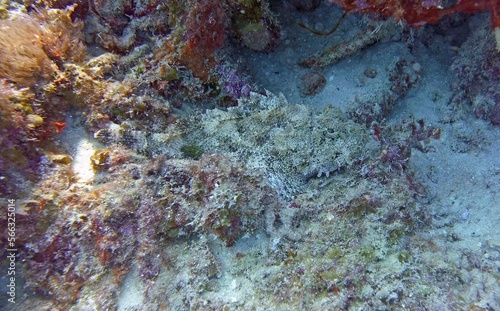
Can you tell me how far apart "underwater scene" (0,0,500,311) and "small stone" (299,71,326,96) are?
0.17 m

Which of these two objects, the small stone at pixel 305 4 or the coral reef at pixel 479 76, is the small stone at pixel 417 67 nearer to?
the coral reef at pixel 479 76

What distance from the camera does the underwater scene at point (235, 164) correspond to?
9.32ft

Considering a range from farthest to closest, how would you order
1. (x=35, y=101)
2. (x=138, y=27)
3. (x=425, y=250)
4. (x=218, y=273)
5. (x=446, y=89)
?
(x=446, y=89)
(x=138, y=27)
(x=35, y=101)
(x=218, y=273)
(x=425, y=250)

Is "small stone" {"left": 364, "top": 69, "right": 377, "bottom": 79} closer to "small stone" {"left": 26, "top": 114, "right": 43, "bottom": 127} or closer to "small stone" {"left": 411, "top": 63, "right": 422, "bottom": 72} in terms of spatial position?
"small stone" {"left": 411, "top": 63, "right": 422, "bottom": 72}

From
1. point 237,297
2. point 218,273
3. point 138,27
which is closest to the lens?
point 237,297

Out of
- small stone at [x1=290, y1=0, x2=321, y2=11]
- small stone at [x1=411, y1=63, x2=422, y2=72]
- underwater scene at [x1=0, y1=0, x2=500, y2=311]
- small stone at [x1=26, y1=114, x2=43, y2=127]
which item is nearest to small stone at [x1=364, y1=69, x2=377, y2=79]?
underwater scene at [x1=0, y1=0, x2=500, y2=311]

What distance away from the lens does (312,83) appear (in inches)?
194

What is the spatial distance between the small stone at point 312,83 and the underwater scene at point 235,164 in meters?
0.17

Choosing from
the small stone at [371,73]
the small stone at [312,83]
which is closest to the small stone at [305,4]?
the small stone at [312,83]

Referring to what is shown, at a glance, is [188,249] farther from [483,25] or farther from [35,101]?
[483,25]

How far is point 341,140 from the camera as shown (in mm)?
3869

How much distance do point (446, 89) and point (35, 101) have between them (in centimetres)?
578

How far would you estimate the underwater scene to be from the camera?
2.84m

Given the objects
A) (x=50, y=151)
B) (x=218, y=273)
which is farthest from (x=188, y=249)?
(x=50, y=151)
